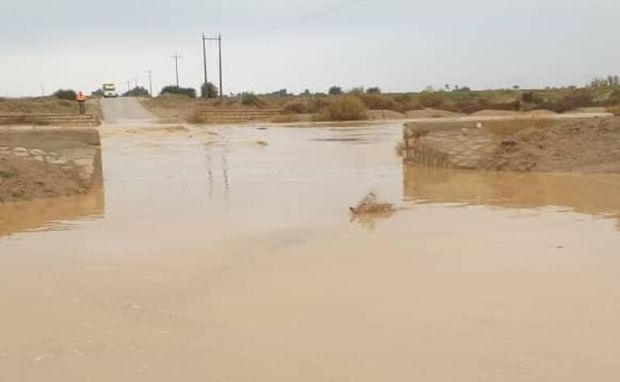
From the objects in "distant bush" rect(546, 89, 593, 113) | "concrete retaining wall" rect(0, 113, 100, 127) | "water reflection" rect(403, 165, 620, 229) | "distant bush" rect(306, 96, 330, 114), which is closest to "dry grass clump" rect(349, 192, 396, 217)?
"water reflection" rect(403, 165, 620, 229)

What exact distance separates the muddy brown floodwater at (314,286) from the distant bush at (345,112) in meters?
32.4

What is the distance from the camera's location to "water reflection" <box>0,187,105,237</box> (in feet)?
33.8

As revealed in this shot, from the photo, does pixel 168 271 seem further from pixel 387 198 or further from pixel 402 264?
pixel 387 198

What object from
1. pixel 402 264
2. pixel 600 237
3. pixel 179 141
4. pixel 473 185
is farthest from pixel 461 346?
pixel 179 141

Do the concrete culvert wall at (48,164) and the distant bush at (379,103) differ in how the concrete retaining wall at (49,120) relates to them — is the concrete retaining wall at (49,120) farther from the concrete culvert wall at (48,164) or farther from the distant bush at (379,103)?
the concrete culvert wall at (48,164)

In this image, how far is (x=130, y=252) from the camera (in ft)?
27.2

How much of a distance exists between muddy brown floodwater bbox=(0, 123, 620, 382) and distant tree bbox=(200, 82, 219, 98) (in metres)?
68.0

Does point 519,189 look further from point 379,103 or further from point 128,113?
point 128,113

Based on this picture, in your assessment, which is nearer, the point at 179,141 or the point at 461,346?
the point at 461,346

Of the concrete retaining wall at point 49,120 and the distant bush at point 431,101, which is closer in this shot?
the concrete retaining wall at point 49,120

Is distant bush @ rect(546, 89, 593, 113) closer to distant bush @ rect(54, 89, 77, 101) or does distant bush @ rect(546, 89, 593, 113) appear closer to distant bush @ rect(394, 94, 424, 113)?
distant bush @ rect(394, 94, 424, 113)

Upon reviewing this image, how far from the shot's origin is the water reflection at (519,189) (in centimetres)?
1122

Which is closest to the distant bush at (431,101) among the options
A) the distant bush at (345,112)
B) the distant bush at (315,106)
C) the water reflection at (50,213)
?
the distant bush at (315,106)

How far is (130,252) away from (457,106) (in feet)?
156
